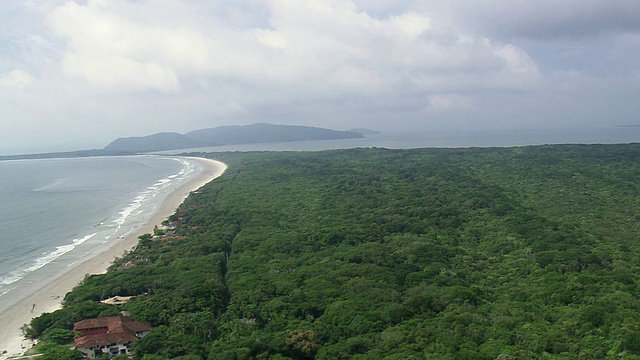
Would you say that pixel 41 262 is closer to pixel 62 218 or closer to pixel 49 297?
pixel 49 297

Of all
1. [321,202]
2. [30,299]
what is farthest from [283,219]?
[30,299]

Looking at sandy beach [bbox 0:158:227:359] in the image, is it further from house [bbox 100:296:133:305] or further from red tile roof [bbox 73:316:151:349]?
house [bbox 100:296:133:305]

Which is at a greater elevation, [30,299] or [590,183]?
[590,183]

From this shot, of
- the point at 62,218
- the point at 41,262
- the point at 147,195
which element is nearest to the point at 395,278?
the point at 41,262

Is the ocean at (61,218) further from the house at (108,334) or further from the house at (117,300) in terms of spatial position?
the house at (108,334)

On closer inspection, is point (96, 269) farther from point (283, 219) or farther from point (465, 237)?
point (465, 237)

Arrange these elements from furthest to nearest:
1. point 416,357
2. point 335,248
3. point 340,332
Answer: point 335,248 → point 340,332 → point 416,357
